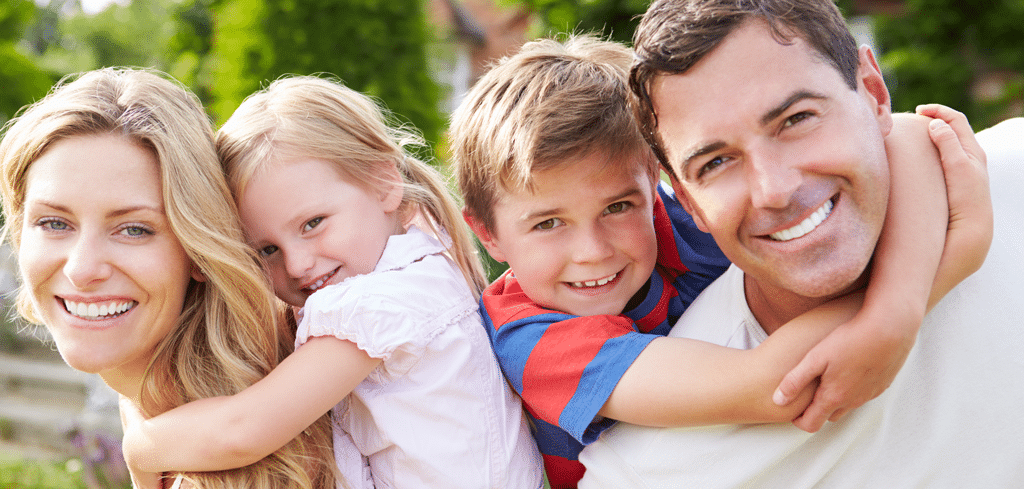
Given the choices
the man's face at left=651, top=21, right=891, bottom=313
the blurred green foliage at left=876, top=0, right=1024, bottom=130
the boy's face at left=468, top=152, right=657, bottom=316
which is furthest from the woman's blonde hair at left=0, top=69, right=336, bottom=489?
the blurred green foliage at left=876, top=0, right=1024, bottom=130

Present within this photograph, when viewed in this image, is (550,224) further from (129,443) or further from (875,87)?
(129,443)

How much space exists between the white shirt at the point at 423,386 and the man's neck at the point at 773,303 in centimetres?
77

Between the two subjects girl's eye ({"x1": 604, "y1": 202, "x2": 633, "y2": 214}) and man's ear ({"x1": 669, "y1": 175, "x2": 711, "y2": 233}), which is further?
girl's eye ({"x1": 604, "y1": 202, "x2": 633, "y2": 214})

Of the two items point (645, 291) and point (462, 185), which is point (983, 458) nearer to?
point (645, 291)

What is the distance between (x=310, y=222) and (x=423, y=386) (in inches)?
25.5

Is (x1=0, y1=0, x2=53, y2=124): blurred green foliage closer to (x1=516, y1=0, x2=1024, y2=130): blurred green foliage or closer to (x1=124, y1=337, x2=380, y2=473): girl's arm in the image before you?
(x1=516, y1=0, x2=1024, y2=130): blurred green foliage

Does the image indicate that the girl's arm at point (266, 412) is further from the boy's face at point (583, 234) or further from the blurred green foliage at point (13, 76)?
the blurred green foliage at point (13, 76)

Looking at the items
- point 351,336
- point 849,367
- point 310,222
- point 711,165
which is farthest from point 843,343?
point 310,222

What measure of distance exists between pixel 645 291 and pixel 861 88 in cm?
91

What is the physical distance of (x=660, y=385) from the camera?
6.28 feet

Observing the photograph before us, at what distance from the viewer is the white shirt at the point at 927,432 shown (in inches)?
70.3

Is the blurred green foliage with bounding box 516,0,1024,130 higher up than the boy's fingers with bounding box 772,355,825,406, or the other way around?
the boy's fingers with bounding box 772,355,825,406

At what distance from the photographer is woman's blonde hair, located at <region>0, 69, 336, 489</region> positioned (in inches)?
87.8

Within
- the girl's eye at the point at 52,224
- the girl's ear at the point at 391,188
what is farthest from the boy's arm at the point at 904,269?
the girl's eye at the point at 52,224
